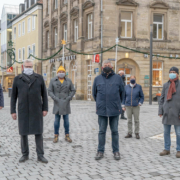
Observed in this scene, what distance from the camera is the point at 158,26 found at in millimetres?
29547

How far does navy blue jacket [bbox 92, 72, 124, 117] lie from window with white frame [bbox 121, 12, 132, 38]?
73.2 ft

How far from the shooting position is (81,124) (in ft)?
41.2

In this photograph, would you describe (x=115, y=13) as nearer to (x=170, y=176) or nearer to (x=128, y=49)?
(x=128, y=49)

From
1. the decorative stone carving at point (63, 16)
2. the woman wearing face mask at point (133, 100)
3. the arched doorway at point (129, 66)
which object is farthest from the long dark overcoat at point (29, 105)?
the decorative stone carving at point (63, 16)

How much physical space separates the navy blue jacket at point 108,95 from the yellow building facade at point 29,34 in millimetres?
32000

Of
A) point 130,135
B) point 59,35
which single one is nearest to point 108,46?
point 59,35

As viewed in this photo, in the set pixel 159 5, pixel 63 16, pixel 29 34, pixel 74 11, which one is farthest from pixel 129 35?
pixel 29 34

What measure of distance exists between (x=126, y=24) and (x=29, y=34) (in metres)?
20.1

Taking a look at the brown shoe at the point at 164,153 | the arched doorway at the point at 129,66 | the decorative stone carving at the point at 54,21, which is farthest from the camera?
the decorative stone carving at the point at 54,21

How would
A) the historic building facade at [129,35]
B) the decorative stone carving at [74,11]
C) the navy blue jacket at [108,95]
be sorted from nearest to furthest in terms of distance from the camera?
the navy blue jacket at [108,95] < the historic building facade at [129,35] < the decorative stone carving at [74,11]

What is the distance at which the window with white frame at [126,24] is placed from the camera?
28.8 m

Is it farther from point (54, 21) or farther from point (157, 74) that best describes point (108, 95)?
point (54, 21)

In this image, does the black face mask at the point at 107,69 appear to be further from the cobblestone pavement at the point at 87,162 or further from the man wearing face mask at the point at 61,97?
the man wearing face mask at the point at 61,97

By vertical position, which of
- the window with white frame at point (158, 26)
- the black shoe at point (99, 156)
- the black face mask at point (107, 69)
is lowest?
the black shoe at point (99, 156)
